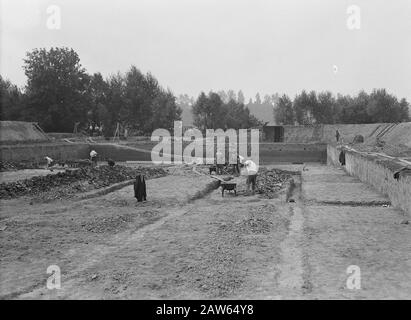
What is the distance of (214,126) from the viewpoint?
63.7 metres

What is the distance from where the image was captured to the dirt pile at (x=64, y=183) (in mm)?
16375

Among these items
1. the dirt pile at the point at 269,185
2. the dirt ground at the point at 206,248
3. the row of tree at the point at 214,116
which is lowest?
the dirt pile at the point at 269,185

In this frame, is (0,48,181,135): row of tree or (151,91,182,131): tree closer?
(0,48,181,135): row of tree

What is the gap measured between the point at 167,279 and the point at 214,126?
57331 millimetres

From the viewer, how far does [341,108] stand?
60250mm

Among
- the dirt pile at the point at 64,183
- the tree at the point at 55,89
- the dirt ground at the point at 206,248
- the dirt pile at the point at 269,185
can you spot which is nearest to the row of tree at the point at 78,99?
the tree at the point at 55,89

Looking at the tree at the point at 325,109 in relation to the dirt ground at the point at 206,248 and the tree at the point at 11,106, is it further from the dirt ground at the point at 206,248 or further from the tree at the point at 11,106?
the dirt ground at the point at 206,248

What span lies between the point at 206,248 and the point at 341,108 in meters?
55.3

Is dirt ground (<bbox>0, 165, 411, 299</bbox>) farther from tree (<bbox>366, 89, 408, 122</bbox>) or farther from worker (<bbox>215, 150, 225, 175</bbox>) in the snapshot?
tree (<bbox>366, 89, 408, 122</bbox>)

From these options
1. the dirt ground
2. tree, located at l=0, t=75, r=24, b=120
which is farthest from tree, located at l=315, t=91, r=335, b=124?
the dirt ground

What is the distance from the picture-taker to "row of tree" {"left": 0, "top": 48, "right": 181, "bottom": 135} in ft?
171

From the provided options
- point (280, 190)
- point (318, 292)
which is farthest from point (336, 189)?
point (318, 292)

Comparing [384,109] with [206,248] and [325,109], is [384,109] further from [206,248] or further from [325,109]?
[206,248]
